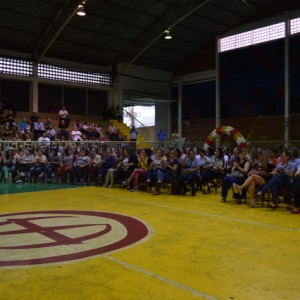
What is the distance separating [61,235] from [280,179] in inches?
186

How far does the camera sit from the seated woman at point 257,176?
8.21 meters

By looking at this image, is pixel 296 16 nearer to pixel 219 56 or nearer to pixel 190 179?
pixel 219 56

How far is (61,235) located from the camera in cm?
546

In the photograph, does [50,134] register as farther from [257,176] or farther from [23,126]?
[257,176]

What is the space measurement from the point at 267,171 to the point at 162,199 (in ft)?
8.87

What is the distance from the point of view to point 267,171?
28.3 ft

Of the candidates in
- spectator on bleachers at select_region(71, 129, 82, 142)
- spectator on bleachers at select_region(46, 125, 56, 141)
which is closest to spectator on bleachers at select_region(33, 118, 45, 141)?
spectator on bleachers at select_region(46, 125, 56, 141)

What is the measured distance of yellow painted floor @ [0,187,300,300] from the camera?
3.37 m

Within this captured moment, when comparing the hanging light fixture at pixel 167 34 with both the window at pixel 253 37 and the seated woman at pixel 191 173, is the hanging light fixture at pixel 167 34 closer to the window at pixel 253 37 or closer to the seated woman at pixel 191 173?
the window at pixel 253 37

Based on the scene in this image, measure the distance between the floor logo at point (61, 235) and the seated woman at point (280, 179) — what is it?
3043mm

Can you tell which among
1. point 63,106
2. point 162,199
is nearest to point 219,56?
point 63,106

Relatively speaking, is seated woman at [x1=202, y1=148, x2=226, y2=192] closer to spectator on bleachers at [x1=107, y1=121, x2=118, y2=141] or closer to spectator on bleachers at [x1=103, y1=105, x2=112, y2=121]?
spectator on bleachers at [x1=107, y1=121, x2=118, y2=141]

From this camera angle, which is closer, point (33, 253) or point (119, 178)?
point (33, 253)

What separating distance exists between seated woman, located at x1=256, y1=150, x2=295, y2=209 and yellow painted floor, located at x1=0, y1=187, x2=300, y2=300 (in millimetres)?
549
